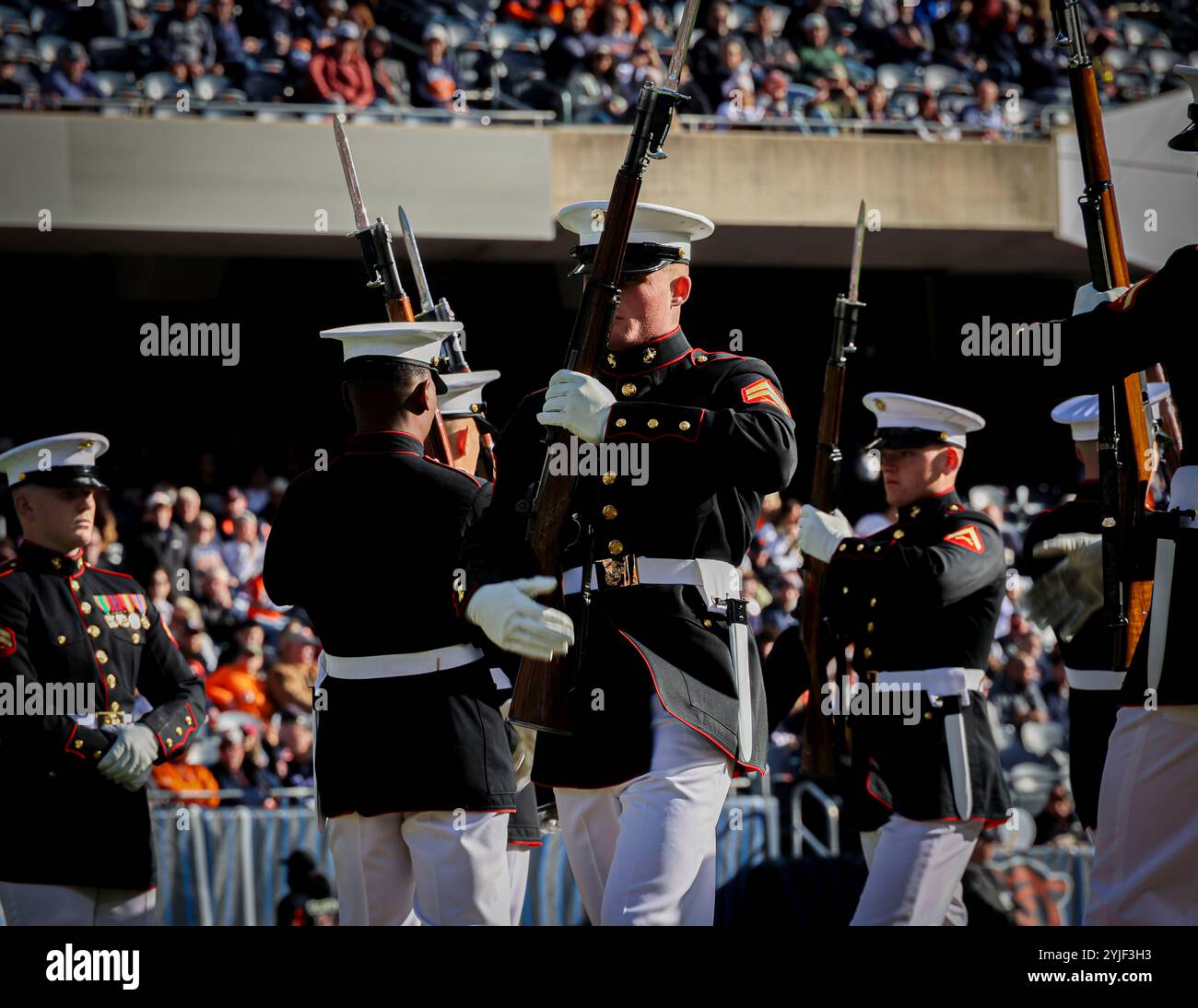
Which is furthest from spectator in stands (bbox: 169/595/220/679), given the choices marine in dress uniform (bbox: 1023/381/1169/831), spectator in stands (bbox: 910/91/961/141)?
spectator in stands (bbox: 910/91/961/141)

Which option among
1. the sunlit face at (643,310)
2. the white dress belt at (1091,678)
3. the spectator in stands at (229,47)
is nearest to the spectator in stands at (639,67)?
the spectator in stands at (229,47)

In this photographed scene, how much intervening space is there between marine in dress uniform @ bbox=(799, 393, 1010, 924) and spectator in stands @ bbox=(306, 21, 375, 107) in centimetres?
755

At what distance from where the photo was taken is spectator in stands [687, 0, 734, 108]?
13344 mm

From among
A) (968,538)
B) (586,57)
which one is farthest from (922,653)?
(586,57)

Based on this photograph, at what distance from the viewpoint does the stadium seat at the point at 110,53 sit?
1237 centimetres

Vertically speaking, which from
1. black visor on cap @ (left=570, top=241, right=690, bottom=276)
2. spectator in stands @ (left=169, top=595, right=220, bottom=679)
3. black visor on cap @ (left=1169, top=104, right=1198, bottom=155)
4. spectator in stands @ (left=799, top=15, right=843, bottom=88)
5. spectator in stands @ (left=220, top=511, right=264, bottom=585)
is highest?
spectator in stands @ (left=799, top=15, right=843, bottom=88)

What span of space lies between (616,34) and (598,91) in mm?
746

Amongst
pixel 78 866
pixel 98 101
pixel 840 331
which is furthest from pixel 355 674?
pixel 98 101

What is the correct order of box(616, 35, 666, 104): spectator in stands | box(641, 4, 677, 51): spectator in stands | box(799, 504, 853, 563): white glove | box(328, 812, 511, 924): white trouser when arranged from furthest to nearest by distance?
box(641, 4, 677, 51): spectator in stands → box(616, 35, 666, 104): spectator in stands → box(799, 504, 853, 563): white glove → box(328, 812, 511, 924): white trouser

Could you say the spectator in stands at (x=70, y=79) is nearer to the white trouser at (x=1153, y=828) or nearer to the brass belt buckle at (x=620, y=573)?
the brass belt buckle at (x=620, y=573)

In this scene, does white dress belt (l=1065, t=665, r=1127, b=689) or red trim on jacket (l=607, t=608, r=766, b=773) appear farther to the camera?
white dress belt (l=1065, t=665, r=1127, b=689)

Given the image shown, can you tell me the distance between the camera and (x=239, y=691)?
9.06 meters

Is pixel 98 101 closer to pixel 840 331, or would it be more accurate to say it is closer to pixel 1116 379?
pixel 840 331

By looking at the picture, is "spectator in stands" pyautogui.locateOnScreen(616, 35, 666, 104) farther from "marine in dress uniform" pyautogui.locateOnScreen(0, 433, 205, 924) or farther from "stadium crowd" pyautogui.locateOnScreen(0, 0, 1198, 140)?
"marine in dress uniform" pyautogui.locateOnScreen(0, 433, 205, 924)
